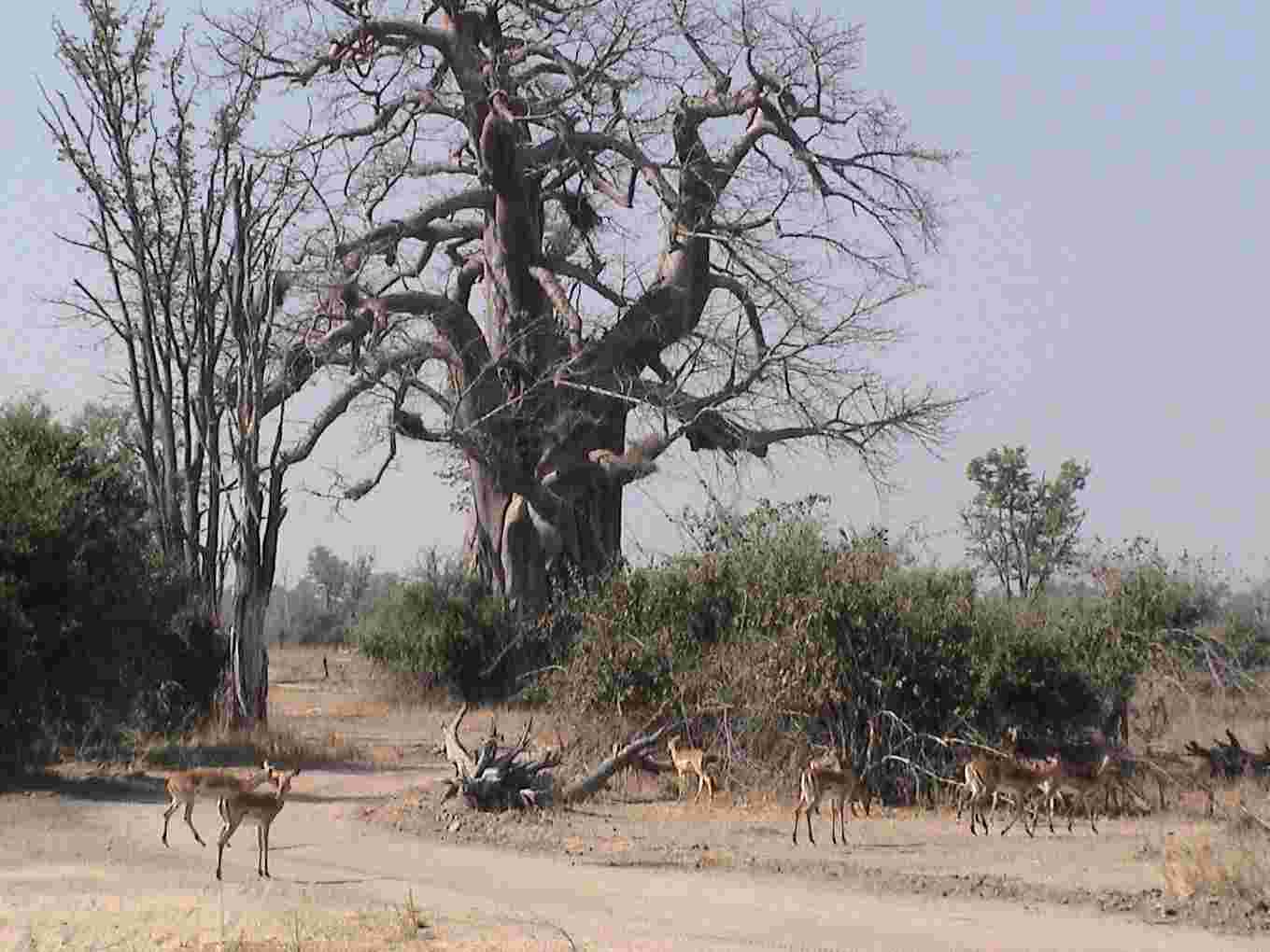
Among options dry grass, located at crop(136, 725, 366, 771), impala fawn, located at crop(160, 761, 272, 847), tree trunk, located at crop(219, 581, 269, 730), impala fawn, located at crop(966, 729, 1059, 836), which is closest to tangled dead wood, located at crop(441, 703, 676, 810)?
impala fawn, located at crop(160, 761, 272, 847)

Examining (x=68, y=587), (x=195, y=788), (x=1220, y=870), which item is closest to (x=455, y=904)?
(x=195, y=788)

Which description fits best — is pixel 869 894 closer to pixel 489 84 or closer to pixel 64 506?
pixel 64 506

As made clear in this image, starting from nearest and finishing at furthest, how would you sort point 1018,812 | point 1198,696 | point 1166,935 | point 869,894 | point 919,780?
point 1166,935 < point 869,894 < point 1018,812 < point 919,780 < point 1198,696

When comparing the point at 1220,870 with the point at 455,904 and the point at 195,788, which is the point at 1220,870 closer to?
the point at 455,904

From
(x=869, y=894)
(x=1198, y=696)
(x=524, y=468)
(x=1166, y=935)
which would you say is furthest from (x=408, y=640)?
(x=1166, y=935)

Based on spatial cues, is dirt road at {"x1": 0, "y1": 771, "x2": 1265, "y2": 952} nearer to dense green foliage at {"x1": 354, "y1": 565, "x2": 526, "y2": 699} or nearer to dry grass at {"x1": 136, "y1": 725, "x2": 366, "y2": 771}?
dry grass at {"x1": 136, "y1": 725, "x2": 366, "y2": 771}

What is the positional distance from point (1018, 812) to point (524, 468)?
1503cm

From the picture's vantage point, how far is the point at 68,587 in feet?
52.4

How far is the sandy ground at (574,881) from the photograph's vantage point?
895 centimetres

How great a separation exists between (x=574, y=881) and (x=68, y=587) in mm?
7163

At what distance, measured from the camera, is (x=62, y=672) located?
16.1 meters

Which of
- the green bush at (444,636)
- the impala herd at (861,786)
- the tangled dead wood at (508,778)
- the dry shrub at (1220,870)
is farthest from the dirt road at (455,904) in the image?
the green bush at (444,636)

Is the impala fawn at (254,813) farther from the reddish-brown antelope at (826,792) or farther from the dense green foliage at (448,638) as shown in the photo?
the dense green foliage at (448,638)

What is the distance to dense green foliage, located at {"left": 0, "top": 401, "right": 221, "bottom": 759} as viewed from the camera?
51.1 feet
